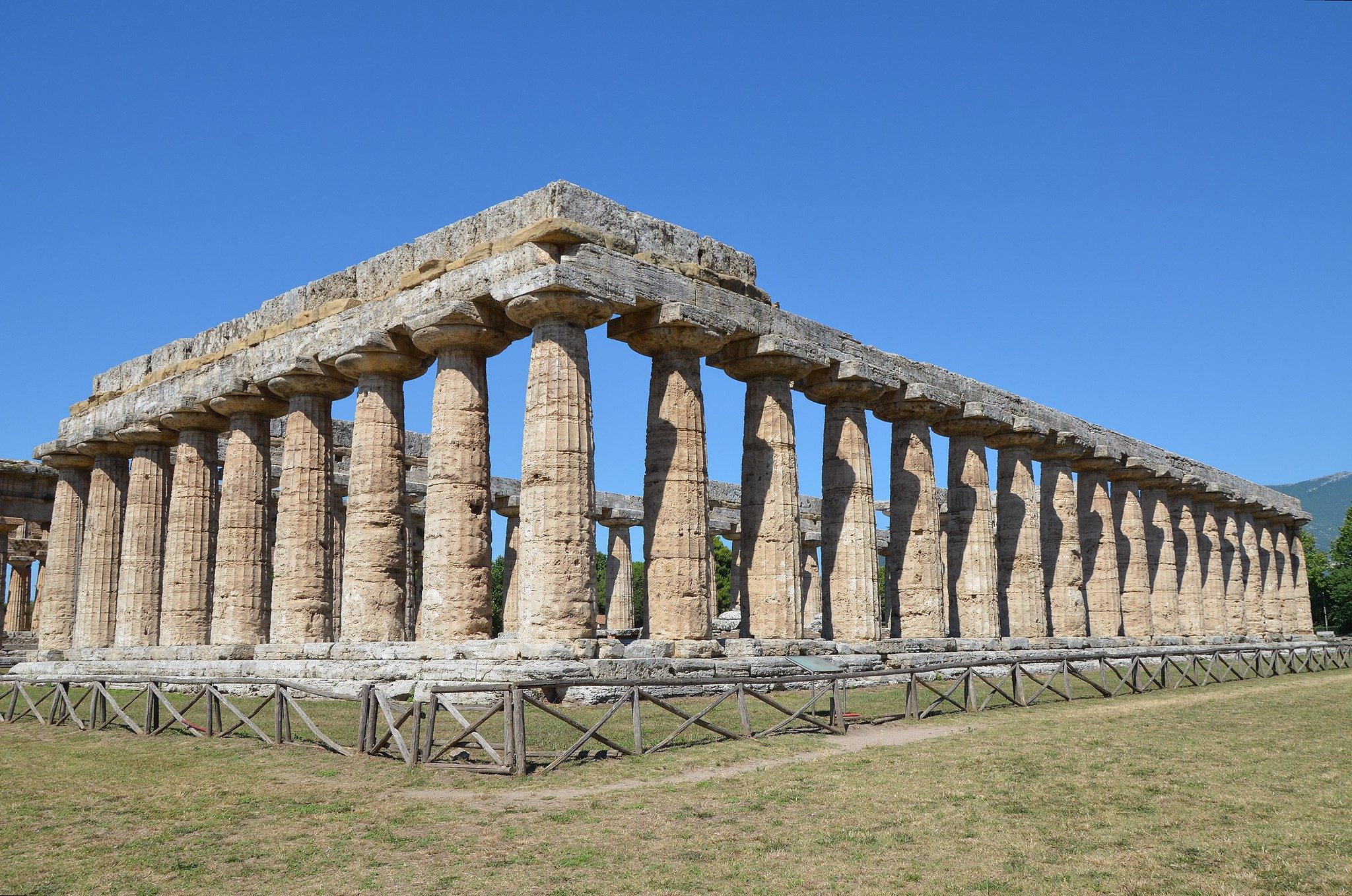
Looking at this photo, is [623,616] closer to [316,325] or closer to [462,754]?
[316,325]

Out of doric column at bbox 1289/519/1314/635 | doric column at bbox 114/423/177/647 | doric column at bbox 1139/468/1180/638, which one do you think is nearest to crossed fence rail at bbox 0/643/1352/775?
doric column at bbox 114/423/177/647

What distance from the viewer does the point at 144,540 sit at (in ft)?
109

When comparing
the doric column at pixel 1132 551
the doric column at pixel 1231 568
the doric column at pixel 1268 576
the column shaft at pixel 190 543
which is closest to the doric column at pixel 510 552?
the column shaft at pixel 190 543

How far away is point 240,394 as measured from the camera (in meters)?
30.1

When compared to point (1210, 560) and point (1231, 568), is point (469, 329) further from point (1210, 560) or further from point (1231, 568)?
point (1231, 568)

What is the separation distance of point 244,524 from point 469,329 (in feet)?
33.4

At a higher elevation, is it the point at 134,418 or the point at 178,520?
the point at 134,418

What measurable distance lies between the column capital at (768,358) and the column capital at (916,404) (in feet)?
12.4

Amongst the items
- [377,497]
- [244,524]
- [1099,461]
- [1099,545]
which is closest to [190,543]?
[244,524]

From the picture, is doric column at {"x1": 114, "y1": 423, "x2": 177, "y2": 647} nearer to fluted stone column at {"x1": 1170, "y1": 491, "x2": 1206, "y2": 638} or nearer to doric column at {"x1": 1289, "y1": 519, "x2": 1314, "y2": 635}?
fluted stone column at {"x1": 1170, "y1": 491, "x2": 1206, "y2": 638}

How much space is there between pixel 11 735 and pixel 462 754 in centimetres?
1001

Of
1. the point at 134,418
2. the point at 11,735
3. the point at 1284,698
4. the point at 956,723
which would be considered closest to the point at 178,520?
the point at 134,418

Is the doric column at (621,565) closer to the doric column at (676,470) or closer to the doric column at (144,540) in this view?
the doric column at (144,540)

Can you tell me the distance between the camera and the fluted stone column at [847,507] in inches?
1160
